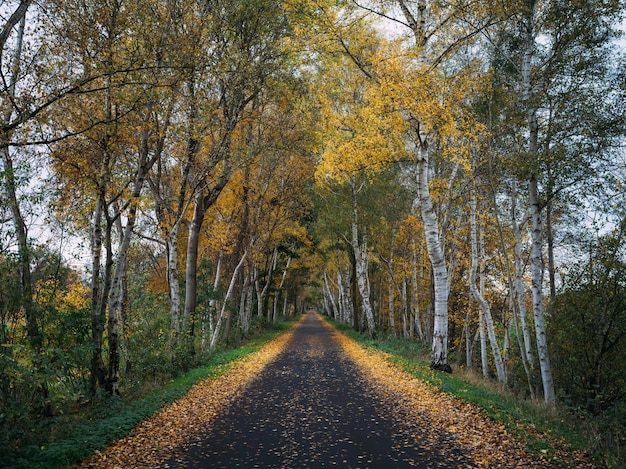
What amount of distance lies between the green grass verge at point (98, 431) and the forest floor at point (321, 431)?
7.0 inches

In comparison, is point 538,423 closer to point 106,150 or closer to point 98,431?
point 98,431

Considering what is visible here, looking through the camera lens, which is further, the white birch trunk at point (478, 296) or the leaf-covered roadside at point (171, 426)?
the white birch trunk at point (478, 296)

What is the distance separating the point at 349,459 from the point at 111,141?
23.7 feet

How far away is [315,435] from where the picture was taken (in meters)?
6.57

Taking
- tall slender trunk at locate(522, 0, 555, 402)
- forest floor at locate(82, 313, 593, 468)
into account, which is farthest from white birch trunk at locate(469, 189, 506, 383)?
forest floor at locate(82, 313, 593, 468)

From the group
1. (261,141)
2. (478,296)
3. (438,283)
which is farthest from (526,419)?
(261,141)

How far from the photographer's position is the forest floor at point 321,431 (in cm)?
550

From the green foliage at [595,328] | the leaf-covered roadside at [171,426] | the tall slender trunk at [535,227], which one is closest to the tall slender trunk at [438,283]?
the tall slender trunk at [535,227]

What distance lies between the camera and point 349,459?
551 cm

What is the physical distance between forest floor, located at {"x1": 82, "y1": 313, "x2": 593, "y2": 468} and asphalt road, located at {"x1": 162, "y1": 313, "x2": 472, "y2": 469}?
15mm

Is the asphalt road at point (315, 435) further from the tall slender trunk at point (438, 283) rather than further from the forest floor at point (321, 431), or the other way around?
the tall slender trunk at point (438, 283)

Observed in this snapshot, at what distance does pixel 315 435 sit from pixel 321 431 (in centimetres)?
23

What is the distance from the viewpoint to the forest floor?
5.50 metres

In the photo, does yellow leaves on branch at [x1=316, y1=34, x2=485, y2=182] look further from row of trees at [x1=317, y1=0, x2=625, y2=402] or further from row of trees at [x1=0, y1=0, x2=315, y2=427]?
row of trees at [x1=0, y1=0, x2=315, y2=427]
